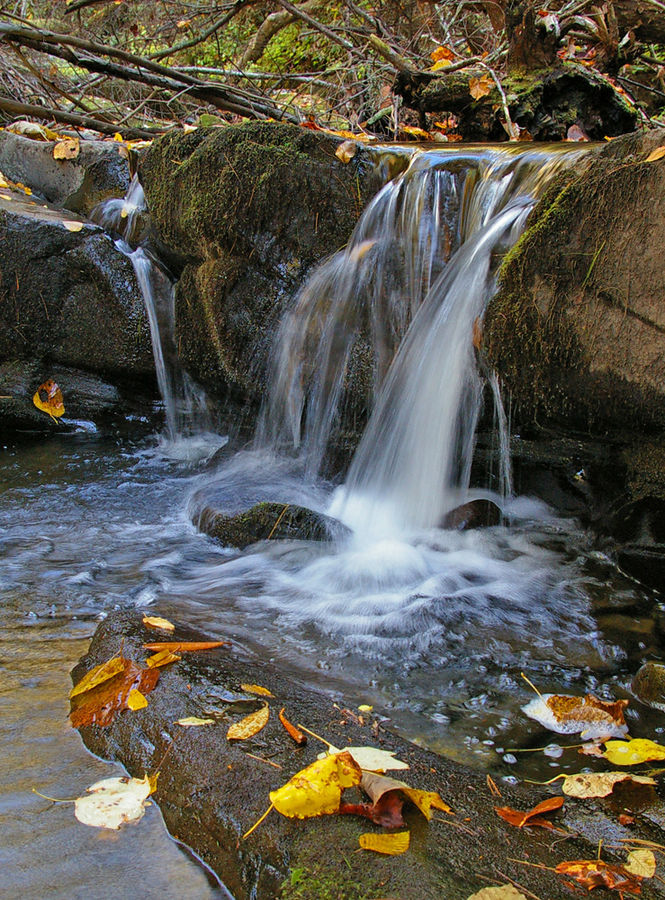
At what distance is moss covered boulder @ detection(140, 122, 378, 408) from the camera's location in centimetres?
482

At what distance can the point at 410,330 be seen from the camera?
439cm

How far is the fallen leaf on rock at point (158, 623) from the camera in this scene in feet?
7.74

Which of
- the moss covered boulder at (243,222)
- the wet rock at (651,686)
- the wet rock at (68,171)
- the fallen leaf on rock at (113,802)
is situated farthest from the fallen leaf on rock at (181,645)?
the wet rock at (68,171)

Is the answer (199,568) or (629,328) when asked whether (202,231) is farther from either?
(629,328)

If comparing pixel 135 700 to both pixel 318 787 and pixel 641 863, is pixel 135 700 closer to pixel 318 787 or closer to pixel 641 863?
pixel 318 787

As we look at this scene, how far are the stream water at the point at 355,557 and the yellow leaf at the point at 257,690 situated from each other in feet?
1.09

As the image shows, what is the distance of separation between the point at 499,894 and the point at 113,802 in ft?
2.96

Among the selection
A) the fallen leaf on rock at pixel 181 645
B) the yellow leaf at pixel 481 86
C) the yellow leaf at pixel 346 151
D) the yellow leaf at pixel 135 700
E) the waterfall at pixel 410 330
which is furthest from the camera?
the yellow leaf at pixel 481 86

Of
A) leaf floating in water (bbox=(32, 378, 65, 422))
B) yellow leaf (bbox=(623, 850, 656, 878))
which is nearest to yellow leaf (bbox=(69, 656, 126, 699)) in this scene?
yellow leaf (bbox=(623, 850, 656, 878))

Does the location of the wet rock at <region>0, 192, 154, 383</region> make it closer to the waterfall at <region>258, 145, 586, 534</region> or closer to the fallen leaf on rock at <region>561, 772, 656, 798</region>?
the waterfall at <region>258, 145, 586, 534</region>

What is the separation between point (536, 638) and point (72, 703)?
1775mm

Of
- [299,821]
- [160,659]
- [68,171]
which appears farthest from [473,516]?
[68,171]

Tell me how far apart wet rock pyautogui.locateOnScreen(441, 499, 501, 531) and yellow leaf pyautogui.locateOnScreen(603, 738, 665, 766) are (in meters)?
1.86

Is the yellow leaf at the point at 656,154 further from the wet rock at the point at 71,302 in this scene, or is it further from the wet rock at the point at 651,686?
the wet rock at the point at 71,302
